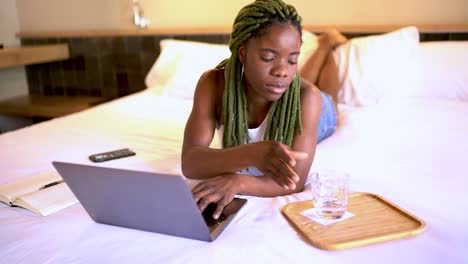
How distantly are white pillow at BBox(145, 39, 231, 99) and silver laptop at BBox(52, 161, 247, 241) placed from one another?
1526mm

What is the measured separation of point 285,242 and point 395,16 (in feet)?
6.23

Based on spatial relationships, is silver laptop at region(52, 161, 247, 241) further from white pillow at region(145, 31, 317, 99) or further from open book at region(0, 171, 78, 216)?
white pillow at region(145, 31, 317, 99)

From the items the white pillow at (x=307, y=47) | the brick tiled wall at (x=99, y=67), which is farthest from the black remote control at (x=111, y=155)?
the brick tiled wall at (x=99, y=67)

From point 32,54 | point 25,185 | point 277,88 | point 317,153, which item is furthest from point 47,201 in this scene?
point 32,54

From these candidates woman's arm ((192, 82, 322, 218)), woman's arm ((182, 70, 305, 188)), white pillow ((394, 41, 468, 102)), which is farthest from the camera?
white pillow ((394, 41, 468, 102))

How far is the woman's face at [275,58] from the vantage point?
106 cm

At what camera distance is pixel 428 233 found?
0.85 metres

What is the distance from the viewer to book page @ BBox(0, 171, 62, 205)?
3.58ft

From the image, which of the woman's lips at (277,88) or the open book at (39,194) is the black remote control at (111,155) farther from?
the woman's lips at (277,88)

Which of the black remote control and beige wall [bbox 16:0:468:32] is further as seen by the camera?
beige wall [bbox 16:0:468:32]

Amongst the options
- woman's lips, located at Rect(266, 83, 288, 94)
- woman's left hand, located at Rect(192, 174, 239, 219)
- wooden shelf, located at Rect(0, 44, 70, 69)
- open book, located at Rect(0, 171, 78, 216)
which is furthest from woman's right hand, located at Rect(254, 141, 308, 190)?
wooden shelf, located at Rect(0, 44, 70, 69)

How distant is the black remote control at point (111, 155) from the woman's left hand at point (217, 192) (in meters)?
0.52

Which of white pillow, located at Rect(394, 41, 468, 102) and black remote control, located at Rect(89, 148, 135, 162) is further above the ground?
white pillow, located at Rect(394, 41, 468, 102)

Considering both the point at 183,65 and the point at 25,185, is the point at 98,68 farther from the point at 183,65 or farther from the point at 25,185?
the point at 25,185
